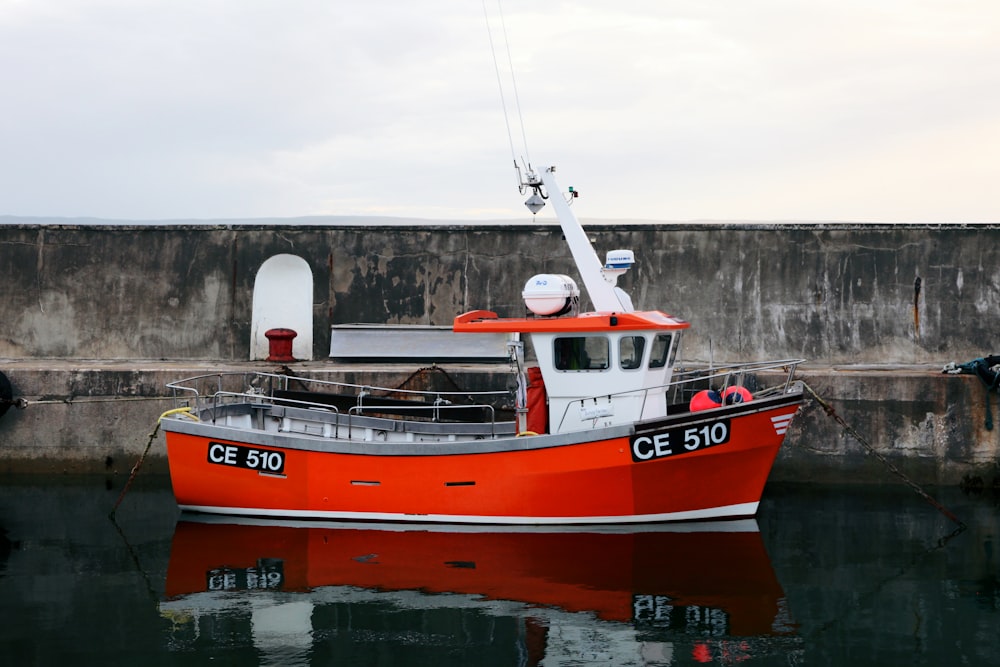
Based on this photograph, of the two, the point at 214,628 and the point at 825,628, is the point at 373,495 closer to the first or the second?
the point at 214,628

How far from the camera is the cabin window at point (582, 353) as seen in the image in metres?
10.3

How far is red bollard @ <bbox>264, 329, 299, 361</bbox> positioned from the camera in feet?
42.8

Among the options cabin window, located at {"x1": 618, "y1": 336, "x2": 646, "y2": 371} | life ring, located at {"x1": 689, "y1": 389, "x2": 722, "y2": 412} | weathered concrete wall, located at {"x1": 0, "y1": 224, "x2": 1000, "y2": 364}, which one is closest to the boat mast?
cabin window, located at {"x1": 618, "y1": 336, "x2": 646, "y2": 371}

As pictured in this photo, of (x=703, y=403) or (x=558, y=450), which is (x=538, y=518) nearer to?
(x=558, y=450)

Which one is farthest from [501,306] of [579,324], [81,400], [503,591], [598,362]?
[503,591]

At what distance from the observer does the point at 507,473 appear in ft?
33.2

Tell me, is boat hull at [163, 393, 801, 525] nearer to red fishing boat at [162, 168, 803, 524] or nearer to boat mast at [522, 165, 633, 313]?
red fishing boat at [162, 168, 803, 524]

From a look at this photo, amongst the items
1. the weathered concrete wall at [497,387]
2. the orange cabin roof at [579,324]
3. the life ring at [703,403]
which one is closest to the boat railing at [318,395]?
the weathered concrete wall at [497,387]

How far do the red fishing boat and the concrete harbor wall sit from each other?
2.06 m

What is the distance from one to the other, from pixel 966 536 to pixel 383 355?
22.1ft

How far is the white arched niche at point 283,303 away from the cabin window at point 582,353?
446 centimetres

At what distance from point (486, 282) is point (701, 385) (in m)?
3.12

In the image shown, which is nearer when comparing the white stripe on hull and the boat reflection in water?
the boat reflection in water

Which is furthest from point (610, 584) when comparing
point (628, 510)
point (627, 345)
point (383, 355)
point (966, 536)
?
point (383, 355)
